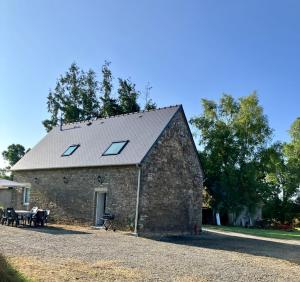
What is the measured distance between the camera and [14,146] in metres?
58.9

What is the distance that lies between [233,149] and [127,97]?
1327 centimetres

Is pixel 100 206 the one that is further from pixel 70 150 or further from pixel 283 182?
pixel 283 182

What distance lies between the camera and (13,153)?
5856 cm

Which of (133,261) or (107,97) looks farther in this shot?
(107,97)

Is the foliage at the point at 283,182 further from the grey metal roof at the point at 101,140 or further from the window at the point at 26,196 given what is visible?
the window at the point at 26,196

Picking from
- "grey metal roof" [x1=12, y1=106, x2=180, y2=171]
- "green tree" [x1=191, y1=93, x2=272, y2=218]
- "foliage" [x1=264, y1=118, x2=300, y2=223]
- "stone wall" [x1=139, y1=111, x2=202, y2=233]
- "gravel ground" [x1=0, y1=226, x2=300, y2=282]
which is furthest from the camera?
"foliage" [x1=264, y1=118, x2=300, y2=223]

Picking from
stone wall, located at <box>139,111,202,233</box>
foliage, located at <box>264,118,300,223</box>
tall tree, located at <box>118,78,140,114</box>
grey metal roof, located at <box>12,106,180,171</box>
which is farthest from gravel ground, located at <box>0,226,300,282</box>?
tall tree, located at <box>118,78,140,114</box>

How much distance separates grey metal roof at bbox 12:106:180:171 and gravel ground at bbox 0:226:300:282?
5.72m

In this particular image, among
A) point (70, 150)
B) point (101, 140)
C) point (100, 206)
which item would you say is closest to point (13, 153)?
point (70, 150)

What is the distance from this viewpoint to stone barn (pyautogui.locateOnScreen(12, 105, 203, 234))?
1939cm

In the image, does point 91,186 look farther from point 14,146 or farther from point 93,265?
point 14,146

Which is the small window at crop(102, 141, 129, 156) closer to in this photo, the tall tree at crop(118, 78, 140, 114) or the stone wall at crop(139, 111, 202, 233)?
the stone wall at crop(139, 111, 202, 233)

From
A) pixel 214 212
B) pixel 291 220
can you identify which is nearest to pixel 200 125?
pixel 214 212

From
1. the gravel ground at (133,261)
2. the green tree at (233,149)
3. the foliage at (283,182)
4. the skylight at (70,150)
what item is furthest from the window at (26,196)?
the foliage at (283,182)
